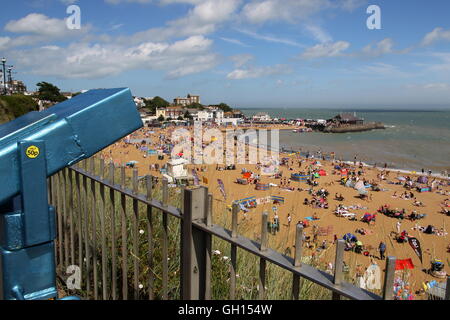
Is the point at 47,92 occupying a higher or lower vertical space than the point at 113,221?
higher

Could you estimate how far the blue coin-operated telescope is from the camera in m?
1.10

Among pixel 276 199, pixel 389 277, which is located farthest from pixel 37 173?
pixel 276 199

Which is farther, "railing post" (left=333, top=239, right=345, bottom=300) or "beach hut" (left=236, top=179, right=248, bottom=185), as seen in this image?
"beach hut" (left=236, top=179, right=248, bottom=185)

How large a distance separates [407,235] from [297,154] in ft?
83.5

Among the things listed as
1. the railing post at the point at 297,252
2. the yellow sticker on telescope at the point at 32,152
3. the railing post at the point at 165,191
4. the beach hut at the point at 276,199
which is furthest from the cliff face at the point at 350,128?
the yellow sticker on telescope at the point at 32,152

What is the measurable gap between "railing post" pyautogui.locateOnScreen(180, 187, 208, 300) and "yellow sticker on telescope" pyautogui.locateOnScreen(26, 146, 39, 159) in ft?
2.00

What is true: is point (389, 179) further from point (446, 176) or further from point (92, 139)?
point (92, 139)

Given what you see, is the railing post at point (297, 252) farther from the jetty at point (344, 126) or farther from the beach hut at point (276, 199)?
the jetty at point (344, 126)

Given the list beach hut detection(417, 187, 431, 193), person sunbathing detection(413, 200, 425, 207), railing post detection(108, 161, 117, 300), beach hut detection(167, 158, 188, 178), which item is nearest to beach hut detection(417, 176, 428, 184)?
beach hut detection(417, 187, 431, 193)

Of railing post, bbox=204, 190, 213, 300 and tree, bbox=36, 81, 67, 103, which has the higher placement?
tree, bbox=36, 81, 67, 103

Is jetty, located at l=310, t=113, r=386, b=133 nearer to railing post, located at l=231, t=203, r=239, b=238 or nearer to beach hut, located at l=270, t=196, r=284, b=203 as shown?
beach hut, located at l=270, t=196, r=284, b=203

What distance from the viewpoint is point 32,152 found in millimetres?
1117

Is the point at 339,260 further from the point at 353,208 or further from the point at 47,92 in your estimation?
the point at 47,92

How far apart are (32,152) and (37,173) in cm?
7
